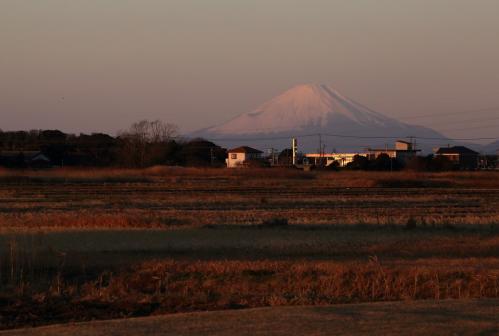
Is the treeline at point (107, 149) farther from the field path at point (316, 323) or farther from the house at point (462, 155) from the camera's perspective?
the field path at point (316, 323)

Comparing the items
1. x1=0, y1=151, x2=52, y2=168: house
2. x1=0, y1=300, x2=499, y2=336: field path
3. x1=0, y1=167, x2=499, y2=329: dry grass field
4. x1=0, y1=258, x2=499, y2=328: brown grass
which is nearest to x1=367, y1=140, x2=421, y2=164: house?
x1=0, y1=151, x2=52, y2=168: house

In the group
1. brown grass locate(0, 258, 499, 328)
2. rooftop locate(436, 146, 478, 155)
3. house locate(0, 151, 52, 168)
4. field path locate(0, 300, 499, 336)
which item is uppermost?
rooftop locate(436, 146, 478, 155)

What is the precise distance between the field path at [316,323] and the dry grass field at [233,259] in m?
1.77

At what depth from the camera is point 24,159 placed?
94.3m

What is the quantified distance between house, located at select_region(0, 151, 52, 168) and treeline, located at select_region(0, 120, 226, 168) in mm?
1529

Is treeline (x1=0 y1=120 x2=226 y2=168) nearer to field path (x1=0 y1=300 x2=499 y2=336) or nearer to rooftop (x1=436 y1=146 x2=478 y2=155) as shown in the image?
rooftop (x1=436 y1=146 x2=478 y2=155)

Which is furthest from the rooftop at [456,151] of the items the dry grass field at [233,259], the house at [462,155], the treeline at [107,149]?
the dry grass field at [233,259]

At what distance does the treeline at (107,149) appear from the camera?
105m

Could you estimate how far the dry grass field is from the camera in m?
13.7

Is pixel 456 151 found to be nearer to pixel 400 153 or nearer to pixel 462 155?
pixel 462 155

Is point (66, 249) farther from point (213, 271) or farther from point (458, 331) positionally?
point (458, 331)

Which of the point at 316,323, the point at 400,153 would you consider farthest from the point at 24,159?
the point at 316,323

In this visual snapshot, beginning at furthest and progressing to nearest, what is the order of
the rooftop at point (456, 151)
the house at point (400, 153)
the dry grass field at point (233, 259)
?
the rooftop at point (456, 151) < the house at point (400, 153) < the dry grass field at point (233, 259)

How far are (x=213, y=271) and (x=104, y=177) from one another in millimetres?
54061
